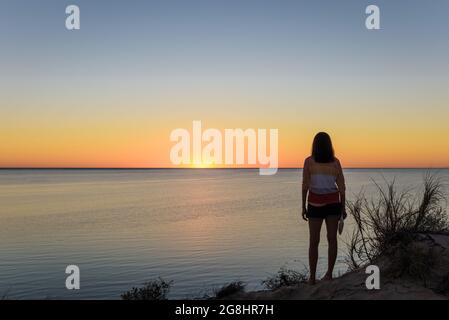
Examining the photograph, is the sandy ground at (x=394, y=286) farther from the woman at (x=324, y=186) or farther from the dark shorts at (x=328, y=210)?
the dark shorts at (x=328, y=210)

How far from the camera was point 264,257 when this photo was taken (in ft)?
78.0

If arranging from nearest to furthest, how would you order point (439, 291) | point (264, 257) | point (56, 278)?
1. point (439, 291)
2. point (56, 278)
3. point (264, 257)

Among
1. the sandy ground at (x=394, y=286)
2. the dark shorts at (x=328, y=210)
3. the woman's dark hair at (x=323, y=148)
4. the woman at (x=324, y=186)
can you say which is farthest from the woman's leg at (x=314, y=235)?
the woman's dark hair at (x=323, y=148)

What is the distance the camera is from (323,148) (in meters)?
8.61

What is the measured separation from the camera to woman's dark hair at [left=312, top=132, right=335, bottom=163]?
8570 mm

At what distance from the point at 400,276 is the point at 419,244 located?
2.87 feet

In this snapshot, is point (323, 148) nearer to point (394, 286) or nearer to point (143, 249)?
point (394, 286)

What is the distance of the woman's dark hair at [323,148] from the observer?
28.1 ft

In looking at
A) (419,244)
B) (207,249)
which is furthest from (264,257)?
(419,244)

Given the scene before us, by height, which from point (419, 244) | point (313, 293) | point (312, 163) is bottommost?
point (313, 293)
